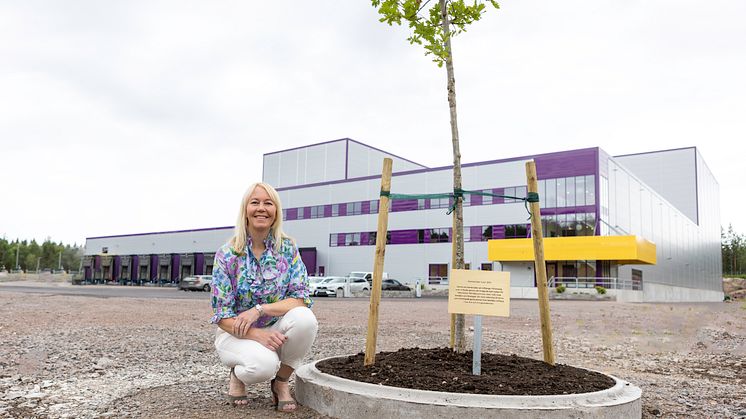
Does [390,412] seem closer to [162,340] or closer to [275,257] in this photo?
[275,257]

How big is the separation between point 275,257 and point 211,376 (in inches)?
85.6

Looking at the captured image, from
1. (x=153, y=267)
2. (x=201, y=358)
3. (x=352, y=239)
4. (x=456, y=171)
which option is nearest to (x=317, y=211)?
(x=352, y=239)

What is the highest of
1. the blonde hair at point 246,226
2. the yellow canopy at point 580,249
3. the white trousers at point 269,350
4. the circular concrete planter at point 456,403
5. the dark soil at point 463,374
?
the yellow canopy at point 580,249

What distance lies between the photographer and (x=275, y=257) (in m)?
3.97

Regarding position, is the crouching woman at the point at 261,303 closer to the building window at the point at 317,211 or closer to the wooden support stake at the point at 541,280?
the wooden support stake at the point at 541,280

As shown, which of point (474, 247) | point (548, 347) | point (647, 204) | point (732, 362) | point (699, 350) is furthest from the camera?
point (647, 204)

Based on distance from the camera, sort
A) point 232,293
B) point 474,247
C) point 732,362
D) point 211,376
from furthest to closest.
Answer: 1. point 474,247
2. point 732,362
3. point 211,376
4. point 232,293

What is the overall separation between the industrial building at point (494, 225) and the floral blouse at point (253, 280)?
93.2ft

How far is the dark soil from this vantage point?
12.1ft

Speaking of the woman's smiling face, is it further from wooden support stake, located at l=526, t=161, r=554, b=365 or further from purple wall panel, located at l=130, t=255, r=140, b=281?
purple wall panel, located at l=130, t=255, r=140, b=281

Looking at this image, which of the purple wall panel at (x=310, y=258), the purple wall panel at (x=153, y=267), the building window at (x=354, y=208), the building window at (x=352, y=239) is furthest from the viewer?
the purple wall panel at (x=153, y=267)

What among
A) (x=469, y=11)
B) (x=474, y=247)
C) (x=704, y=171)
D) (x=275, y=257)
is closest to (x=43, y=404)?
(x=275, y=257)

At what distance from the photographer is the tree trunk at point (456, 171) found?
4582 millimetres

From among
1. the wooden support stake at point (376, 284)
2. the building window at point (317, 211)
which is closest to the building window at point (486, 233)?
the building window at point (317, 211)
